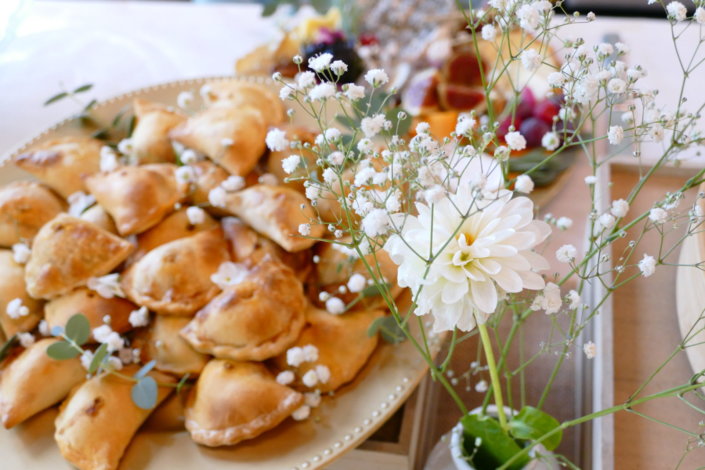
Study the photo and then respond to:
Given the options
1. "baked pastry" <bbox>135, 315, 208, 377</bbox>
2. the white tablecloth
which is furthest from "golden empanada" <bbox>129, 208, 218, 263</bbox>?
the white tablecloth

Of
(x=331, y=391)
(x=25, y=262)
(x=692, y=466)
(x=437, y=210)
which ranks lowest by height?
(x=25, y=262)

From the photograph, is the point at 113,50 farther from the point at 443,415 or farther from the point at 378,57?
the point at 443,415

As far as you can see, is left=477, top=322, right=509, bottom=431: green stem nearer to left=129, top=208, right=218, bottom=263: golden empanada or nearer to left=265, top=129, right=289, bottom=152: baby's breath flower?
left=265, top=129, right=289, bottom=152: baby's breath flower

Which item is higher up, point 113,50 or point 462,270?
point 462,270

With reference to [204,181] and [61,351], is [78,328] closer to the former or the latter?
[61,351]

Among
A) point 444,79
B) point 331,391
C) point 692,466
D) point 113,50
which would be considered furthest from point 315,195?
point 113,50

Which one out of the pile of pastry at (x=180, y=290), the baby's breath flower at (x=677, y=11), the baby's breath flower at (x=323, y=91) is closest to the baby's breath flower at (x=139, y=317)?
the pile of pastry at (x=180, y=290)

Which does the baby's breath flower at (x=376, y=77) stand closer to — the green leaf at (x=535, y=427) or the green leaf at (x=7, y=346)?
the green leaf at (x=535, y=427)
